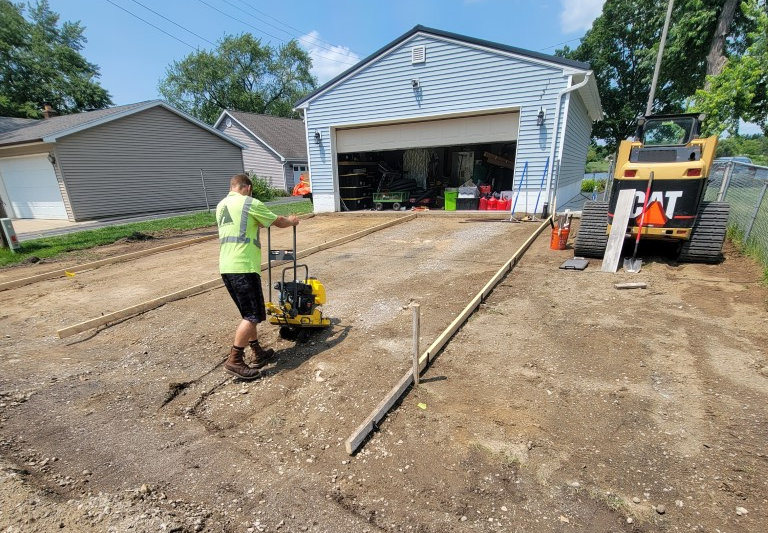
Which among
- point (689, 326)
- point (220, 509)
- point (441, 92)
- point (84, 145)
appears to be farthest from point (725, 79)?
point (84, 145)

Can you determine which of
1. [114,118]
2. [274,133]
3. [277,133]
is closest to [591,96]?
[114,118]

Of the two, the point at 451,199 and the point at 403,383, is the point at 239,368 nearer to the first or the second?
the point at 403,383

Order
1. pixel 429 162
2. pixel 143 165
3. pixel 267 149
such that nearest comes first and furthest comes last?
1. pixel 429 162
2. pixel 143 165
3. pixel 267 149

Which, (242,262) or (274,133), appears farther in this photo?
(274,133)

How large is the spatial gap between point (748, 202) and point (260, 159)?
2697cm

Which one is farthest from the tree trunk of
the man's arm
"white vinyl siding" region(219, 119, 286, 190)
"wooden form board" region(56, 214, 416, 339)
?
"white vinyl siding" region(219, 119, 286, 190)

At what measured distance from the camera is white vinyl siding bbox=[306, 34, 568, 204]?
1105 cm

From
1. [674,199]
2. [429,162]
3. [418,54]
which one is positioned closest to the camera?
[674,199]

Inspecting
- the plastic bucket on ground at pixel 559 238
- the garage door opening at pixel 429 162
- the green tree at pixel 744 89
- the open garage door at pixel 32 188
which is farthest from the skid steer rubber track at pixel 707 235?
the open garage door at pixel 32 188

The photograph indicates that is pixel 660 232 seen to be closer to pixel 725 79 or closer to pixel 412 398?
pixel 412 398

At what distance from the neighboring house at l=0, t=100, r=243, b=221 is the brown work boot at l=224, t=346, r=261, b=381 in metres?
16.4

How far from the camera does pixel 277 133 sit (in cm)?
2844

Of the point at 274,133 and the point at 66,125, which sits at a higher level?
the point at 274,133

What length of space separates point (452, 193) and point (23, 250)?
41.2 feet
